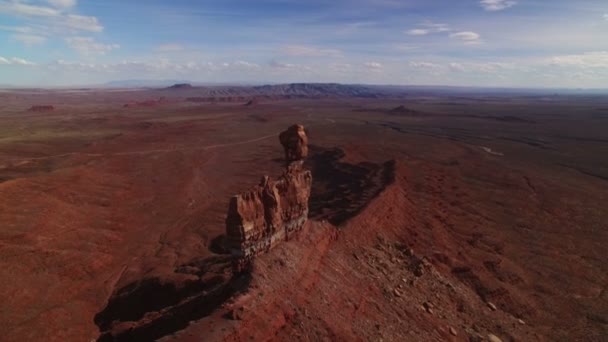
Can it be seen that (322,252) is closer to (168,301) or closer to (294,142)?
(294,142)

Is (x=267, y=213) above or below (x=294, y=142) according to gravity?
below

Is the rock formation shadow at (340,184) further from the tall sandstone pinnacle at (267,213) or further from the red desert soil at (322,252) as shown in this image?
A: the tall sandstone pinnacle at (267,213)

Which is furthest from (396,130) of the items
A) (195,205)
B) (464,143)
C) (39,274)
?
(39,274)

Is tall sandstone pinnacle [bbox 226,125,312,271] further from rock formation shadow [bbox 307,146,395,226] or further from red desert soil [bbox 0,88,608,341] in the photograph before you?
rock formation shadow [bbox 307,146,395,226]

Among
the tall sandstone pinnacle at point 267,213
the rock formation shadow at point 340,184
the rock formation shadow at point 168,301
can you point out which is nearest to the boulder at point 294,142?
the tall sandstone pinnacle at point 267,213

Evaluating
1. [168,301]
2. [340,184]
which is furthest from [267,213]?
[340,184]

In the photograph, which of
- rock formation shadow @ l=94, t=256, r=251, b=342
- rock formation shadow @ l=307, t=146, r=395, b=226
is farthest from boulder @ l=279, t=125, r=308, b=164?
rock formation shadow @ l=94, t=256, r=251, b=342
